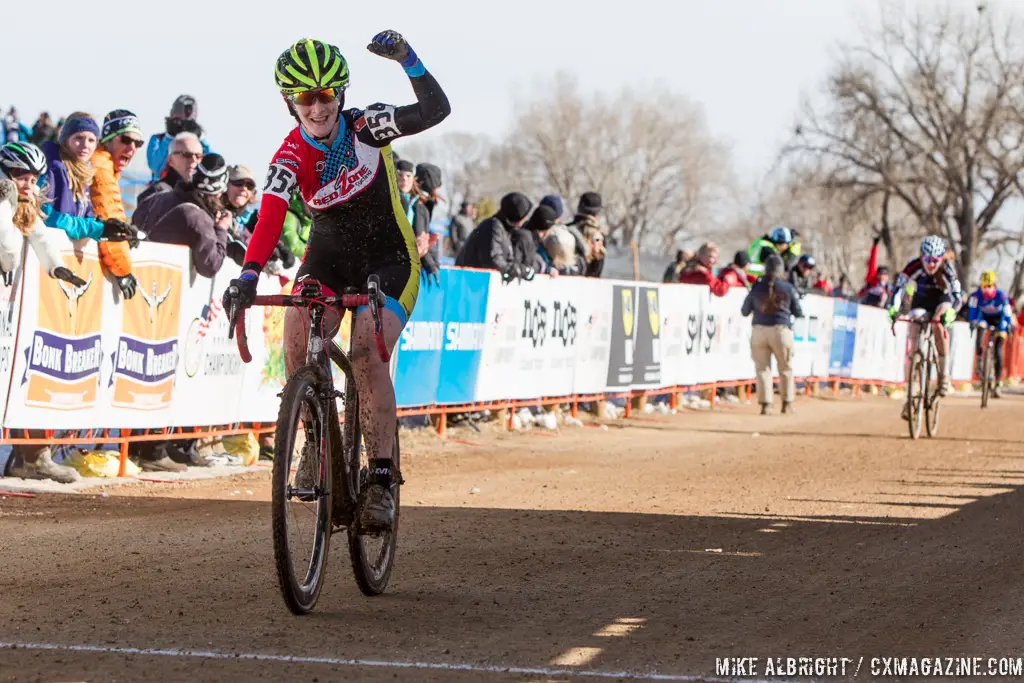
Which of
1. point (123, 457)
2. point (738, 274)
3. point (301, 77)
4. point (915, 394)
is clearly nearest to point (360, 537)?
point (301, 77)

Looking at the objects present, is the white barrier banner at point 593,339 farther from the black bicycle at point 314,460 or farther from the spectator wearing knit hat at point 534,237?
the black bicycle at point 314,460

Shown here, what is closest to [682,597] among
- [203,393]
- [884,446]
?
[203,393]

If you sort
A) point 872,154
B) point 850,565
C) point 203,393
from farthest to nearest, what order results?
point 872,154 → point 203,393 → point 850,565

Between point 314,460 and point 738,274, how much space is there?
18.5 meters

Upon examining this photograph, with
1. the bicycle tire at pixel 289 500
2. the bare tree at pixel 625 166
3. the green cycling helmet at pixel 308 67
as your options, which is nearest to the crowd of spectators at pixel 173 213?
the green cycling helmet at pixel 308 67

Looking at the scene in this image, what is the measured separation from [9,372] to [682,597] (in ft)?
16.0

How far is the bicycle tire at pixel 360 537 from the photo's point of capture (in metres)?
6.39

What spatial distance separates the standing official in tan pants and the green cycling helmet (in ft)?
49.6

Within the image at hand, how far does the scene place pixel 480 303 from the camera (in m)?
15.6

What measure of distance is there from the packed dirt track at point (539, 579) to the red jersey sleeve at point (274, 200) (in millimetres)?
1427

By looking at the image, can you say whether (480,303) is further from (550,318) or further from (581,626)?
(581,626)

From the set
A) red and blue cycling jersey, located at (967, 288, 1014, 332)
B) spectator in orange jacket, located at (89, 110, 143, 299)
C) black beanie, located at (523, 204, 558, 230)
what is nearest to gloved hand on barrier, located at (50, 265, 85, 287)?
spectator in orange jacket, located at (89, 110, 143, 299)

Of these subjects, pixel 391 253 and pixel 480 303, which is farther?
pixel 480 303

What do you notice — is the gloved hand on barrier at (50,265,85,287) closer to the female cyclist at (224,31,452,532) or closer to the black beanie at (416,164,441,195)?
the female cyclist at (224,31,452,532)
